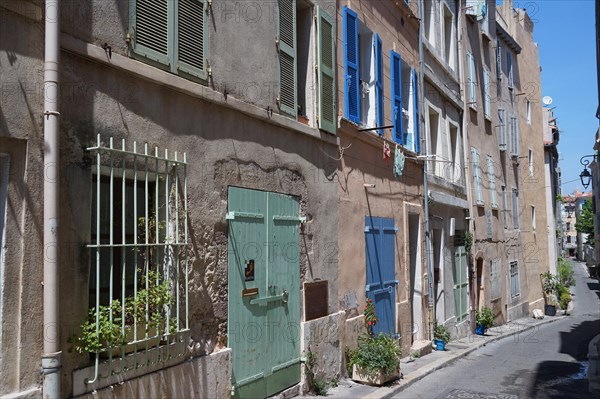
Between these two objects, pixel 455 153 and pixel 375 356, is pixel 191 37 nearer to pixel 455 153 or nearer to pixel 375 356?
pixel 375 356

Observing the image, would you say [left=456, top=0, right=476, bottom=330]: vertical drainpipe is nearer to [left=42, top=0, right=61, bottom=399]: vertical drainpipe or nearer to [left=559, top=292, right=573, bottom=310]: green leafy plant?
[left=559, top=292, right=573, bottom=310]: green leafy plant

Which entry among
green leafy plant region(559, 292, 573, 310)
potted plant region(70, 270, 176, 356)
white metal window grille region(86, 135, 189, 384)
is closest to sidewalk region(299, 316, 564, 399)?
white metal window grille region(86, 135, 189, 384)

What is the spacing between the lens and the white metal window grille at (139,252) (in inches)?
184

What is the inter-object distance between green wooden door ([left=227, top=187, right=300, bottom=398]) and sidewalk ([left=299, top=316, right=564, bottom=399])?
0.85 m

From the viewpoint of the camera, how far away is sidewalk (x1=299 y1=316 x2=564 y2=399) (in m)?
8.09

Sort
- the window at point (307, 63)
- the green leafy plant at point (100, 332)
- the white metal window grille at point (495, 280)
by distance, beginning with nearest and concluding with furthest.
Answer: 1. the green leafy plant at point (100, 332)
2. the window at point (307, 63)
3. the white metal window grille at point (495, 280)

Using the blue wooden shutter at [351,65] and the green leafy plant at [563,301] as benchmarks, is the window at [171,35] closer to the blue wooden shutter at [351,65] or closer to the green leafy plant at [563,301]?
the blue wooden shutter at [351,65]

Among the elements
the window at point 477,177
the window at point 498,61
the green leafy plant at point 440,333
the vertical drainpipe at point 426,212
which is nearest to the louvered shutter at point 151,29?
the vertical drainpipe at point 426,212

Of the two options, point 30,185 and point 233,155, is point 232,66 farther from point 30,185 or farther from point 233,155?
point 30,185

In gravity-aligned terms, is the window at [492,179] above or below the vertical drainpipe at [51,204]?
above

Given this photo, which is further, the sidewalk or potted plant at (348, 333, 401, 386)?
potted plant at (348, 333, 401, 386)

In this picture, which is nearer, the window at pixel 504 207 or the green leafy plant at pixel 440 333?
the green leafy plant at pixel 440 333

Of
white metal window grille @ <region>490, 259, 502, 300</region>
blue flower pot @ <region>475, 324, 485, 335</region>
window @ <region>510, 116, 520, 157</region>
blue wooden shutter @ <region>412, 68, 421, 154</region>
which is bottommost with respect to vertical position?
blue flower pot @ <region>475, 324, 485, 335</region>

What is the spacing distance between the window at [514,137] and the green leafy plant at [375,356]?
15.3 metres
